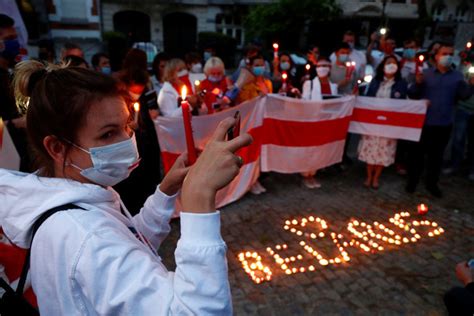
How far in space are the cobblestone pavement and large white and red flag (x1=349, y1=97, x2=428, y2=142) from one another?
973 millimetres

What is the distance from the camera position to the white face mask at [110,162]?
1319 millimetres

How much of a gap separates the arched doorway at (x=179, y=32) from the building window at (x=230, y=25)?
7.02ft

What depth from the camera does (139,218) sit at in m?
1.80

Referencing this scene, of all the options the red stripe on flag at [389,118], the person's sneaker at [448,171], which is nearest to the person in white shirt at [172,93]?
the red stripe on flag at [389,118]

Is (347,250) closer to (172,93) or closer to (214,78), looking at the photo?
(172,93)

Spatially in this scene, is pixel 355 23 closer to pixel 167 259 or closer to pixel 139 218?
pixel 167 259

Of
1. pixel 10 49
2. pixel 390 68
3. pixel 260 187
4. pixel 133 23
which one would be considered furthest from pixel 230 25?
pixel 10 49

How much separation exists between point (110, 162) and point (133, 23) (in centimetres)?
3119

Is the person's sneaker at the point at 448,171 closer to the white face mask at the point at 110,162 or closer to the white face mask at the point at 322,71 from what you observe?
the white face mask at the point at 322,71

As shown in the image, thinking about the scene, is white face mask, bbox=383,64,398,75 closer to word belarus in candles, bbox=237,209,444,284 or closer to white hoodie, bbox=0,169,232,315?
word belarus in candles, bbox=237,209,444,284

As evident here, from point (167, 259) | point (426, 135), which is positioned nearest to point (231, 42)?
point (426, 135)

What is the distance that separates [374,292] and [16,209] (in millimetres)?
3360

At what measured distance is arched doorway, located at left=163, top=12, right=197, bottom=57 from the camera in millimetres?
30141

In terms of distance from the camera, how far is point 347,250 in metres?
4.25
